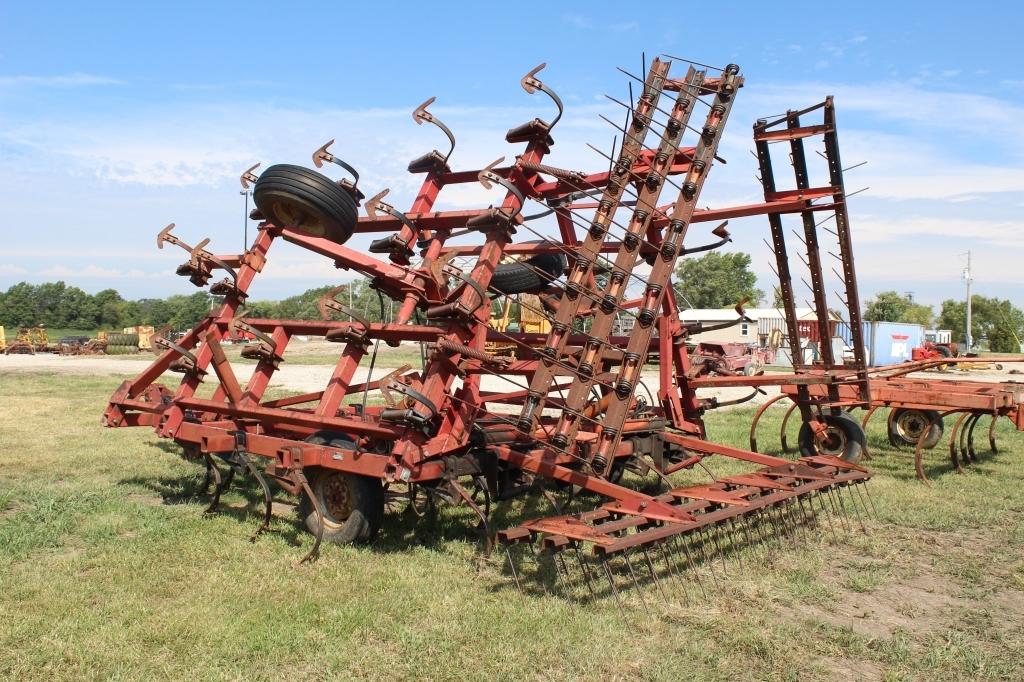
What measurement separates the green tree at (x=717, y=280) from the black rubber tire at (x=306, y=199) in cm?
7062

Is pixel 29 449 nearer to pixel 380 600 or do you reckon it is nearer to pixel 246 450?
pixel 246 450

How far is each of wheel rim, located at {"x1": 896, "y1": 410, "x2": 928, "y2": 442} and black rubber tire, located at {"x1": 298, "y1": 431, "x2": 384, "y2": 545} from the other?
8.81 m

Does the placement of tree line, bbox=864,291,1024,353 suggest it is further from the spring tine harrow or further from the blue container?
the spring tine harrow

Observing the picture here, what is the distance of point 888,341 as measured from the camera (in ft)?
134

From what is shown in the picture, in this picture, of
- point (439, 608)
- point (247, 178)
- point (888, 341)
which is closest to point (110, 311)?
point (888, 341)

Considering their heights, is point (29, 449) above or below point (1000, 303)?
below

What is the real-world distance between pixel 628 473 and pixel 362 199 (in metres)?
4.34

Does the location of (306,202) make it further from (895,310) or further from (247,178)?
(895,310)

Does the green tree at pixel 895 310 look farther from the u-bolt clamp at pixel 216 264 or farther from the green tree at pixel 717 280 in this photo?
the u-bolt clamp at pixel 216 264

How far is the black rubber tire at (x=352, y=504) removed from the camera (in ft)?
20.0

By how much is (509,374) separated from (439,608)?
7.63 ft

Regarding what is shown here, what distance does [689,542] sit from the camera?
609cm

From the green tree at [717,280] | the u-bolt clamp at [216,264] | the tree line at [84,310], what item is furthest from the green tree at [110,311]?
the u-bolt clamp at [216,264]

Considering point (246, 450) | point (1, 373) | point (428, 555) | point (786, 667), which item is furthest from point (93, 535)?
point (1, 373)
